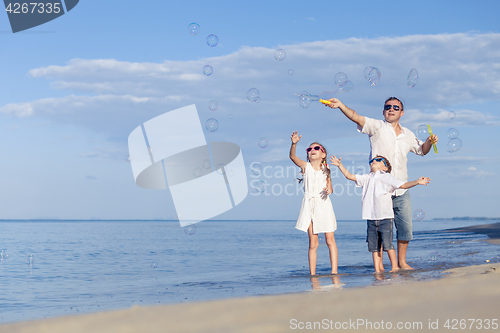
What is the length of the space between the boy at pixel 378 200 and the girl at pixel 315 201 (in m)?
0.44

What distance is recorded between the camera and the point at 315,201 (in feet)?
20.4

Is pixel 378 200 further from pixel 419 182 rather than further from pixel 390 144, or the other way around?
pixel 390 144

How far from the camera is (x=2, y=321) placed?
4.46m

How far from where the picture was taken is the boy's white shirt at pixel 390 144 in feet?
19.6

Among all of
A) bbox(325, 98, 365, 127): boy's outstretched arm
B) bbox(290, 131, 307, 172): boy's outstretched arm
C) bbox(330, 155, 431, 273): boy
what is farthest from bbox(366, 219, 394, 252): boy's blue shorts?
bbox(325, 98, 365, 127): boy's outstretched arm

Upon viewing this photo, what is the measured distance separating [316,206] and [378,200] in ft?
2.84

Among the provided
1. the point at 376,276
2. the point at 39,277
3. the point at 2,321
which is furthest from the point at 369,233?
the point at 39,277

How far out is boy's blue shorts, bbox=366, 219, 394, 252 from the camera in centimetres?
578

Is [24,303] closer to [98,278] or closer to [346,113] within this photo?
[98,278]

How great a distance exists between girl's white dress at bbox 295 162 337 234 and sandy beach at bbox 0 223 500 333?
2000 millimetres

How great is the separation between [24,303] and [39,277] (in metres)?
2.50

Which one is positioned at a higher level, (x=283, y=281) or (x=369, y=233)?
(x=369, y=233)

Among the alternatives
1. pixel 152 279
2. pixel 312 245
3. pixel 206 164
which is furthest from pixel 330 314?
pixel 206 164

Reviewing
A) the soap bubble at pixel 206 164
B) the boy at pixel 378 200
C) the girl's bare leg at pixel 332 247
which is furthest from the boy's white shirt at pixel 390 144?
the soap bubble at pixel 206 164
